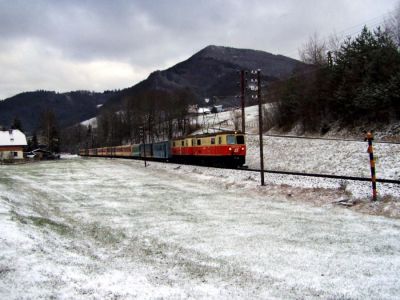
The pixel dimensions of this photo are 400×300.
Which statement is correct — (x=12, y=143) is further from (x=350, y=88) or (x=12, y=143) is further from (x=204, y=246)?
(x=204, y=246)

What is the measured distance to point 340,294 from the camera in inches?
204

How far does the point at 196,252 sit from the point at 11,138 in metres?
85.6

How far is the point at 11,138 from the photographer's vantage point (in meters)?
81.9

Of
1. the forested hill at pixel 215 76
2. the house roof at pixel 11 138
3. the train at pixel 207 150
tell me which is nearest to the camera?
the train at pixel 207 150

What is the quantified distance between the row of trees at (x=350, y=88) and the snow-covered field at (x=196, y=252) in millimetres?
26352

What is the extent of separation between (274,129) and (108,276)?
5008 cm

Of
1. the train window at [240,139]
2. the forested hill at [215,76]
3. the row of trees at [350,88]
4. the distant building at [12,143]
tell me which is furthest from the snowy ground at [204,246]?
the forested hill at [215,76]

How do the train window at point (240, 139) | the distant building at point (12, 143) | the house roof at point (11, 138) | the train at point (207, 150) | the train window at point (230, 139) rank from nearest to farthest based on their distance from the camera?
1. the train window at point (230, 139)
2. the train at point (207, 150)
3. the train window at point (240, 139)
4. the distant building at point (12, 143)
5. the house roof at point (11, 138)

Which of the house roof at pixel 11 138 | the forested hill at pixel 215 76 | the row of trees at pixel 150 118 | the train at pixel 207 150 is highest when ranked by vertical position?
the forested hill at pixel 215 76

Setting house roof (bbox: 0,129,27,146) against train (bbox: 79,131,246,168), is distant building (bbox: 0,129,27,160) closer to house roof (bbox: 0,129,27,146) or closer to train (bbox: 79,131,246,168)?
house roof (bbox: 0,129,27,146)

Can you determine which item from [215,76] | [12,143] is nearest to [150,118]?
[12,143]

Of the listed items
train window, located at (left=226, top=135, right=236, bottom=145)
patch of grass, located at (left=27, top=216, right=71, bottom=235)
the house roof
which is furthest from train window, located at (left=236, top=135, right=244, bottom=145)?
the house roof

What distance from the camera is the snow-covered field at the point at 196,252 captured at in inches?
209

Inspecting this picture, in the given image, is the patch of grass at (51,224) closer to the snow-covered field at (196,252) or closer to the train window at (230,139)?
the snow-covered field at (196,252)
